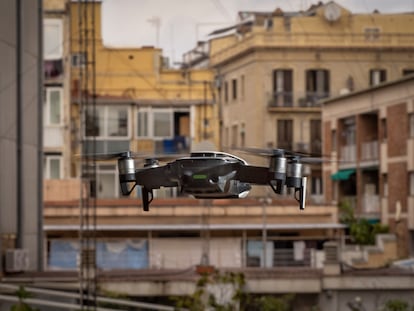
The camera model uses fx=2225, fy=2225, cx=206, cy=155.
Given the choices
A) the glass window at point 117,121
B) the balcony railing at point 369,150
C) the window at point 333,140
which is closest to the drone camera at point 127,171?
the balcony railing at point 369,150

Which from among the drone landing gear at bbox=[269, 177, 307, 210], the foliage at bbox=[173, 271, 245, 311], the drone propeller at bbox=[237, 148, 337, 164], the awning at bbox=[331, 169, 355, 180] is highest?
the drone propeller at bbox=[237, 148, 337, 164]

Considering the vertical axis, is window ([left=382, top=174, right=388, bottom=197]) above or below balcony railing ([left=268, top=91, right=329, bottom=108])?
below

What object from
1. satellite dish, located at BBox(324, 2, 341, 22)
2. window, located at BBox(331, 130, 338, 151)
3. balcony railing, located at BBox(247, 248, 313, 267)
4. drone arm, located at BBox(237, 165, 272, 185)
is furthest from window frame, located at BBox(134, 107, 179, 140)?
drone arm, located at BBox(237, 165, 272, 185)

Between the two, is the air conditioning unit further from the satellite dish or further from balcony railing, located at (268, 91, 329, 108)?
the satellite dish

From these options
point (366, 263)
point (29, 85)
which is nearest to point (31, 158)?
point (29, 85)

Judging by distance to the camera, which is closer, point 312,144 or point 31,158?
point 31,158

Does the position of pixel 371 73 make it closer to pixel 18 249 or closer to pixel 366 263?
pixel 366 263

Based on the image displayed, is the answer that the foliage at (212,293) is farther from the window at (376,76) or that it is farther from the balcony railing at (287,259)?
the window at (376,76)
